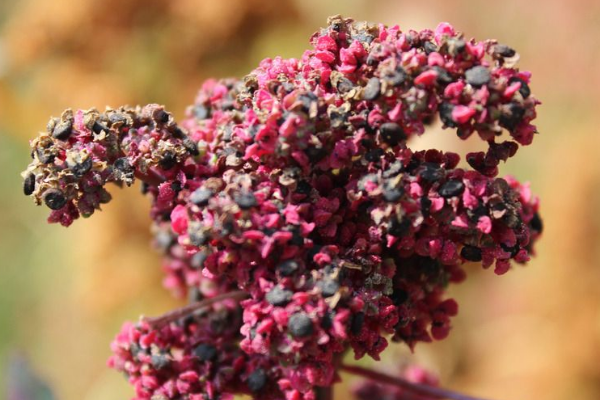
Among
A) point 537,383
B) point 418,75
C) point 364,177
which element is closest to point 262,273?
point 364,177

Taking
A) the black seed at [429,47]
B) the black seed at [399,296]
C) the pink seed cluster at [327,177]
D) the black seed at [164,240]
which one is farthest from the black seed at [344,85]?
the black seed at [164,240]

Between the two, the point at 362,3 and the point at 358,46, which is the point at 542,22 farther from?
the point at 358,46

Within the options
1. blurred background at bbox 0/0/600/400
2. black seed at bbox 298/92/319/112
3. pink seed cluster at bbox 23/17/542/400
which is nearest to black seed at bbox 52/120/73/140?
pink seed cluster at bbox 23/17/542/400

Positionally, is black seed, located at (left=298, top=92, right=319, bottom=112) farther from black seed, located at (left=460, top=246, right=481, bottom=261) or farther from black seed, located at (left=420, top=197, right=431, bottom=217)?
black seed, located at (left=460, top=246, right=481, bottom=261)

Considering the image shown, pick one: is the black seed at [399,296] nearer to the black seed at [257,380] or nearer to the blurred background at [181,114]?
the black seed at [257,380]

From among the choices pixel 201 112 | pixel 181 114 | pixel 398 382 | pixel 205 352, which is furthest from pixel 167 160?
pixel 181 114

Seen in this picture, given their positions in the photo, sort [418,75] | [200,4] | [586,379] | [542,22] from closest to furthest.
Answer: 1. [418,75]
2. [586,379]
3. [200,4]
4. [542,22]
